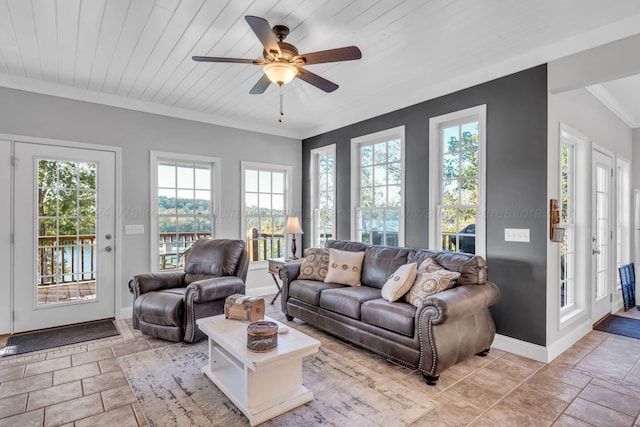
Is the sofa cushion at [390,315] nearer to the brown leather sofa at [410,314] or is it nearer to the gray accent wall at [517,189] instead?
the brown leather sofa at [410,314]

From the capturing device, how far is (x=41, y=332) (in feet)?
12.1

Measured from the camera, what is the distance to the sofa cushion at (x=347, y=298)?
10.5 ft

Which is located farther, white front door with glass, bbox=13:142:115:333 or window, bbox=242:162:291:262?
window, bbox=242:162:291:262

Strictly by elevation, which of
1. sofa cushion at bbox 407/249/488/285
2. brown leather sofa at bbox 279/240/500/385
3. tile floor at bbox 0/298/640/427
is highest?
sofa cushion at bbox 407/249/488/285

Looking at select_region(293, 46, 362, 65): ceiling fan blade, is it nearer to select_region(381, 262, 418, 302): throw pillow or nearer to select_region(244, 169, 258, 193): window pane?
select_region(381, 262, 418, 302): throw pillow

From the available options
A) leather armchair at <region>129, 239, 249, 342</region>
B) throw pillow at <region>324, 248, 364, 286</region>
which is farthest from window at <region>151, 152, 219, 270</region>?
throw pillow at <region>324, 248, 364, 286</region>

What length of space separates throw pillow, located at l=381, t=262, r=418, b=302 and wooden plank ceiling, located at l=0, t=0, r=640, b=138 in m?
1.96

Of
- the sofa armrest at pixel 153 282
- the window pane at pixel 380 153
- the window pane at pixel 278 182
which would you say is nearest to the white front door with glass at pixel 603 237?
the window pane at pixel 380 153

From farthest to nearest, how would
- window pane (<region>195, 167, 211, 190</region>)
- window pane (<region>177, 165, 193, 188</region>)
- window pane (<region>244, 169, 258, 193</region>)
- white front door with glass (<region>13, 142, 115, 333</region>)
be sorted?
window pane (<region>244, 169, 258, 193</region>)
window pane (<region>195, 167, 211, 190</region>)
window pane (<region>177, 165, 193, 188</region>)
white front door with glass (<region>13, 142, 115, 333</region>)

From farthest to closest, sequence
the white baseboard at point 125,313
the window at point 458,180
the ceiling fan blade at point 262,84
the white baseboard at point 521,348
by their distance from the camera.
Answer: the white baseboard at point 125,313
the window at point 458,180
the white baseboard at point 521,348
the ceiling fan blade at point 262,84

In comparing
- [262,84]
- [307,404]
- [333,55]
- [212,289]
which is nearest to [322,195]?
[212,289]

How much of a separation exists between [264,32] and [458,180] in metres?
2.60

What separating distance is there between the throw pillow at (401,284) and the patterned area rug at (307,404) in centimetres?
66

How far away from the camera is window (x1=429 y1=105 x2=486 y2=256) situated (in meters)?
3.45
